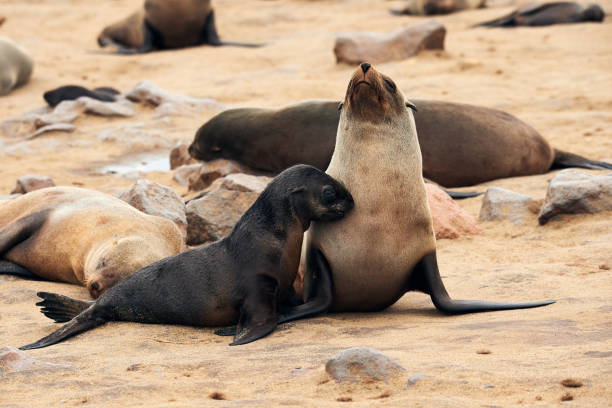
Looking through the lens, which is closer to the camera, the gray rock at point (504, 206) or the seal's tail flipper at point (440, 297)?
the seal's tail flipper at point (440, 297)

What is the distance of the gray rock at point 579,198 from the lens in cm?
569

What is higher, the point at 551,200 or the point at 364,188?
the point at 364,188

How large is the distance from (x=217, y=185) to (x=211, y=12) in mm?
9502

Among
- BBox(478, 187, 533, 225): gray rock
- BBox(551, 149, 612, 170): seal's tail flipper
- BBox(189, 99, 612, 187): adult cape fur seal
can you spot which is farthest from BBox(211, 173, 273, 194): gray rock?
BBox(551, 149, 612, 170): seal's tail flipper

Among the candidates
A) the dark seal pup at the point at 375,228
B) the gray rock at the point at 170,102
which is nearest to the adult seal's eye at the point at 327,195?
the dark seal pup at the point at 375,228

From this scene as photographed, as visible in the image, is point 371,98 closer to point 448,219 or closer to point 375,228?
point 375,228

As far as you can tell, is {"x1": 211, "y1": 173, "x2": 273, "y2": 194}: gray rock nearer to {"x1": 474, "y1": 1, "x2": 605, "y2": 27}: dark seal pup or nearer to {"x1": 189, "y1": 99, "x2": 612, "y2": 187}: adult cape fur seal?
{"x1": 189, "y1": 99, "x2": 612, "y2": 187}: adult cape fur seal

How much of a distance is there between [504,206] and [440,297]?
2275 millimetres

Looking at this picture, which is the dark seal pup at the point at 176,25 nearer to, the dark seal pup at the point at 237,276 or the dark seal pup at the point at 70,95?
the dark seal pup at the point at 70,95

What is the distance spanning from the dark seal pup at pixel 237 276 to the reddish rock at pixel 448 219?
179 centimetres

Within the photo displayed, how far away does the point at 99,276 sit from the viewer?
15.3 feet

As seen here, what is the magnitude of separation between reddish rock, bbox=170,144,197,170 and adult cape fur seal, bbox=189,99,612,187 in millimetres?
598

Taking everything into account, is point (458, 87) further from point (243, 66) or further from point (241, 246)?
point (241, 246)

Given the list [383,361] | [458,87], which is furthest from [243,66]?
[383,361]
